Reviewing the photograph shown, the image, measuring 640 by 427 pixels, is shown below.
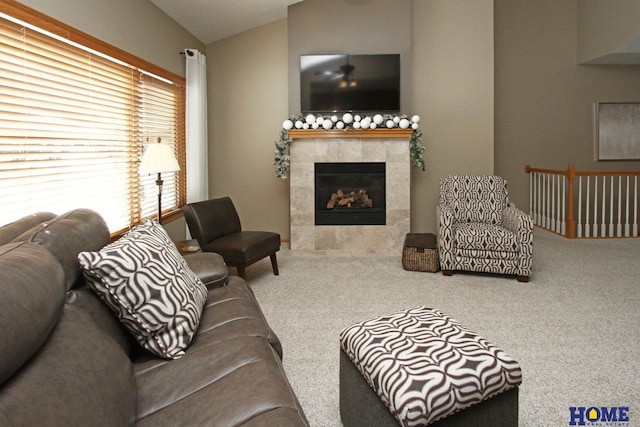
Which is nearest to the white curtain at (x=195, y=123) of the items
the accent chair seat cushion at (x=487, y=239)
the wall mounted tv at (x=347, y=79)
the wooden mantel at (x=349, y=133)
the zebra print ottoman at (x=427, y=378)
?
the wooden mantel at (x=349, y=133)

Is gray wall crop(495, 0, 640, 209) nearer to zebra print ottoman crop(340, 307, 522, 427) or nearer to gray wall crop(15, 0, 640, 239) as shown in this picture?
gray wall crop(15, 0, 640, 239)

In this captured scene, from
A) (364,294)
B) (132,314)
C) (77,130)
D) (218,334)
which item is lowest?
(364,294)

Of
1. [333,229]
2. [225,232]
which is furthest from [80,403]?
[333,229]

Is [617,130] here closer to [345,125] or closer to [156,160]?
[345,125]

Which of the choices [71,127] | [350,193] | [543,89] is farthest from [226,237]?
[543,89]

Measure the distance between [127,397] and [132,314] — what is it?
17.8 inches

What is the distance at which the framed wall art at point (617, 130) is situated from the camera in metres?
7.32

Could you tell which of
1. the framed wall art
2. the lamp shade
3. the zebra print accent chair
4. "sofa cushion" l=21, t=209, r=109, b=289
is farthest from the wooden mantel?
"sofa cushion" l=21, t=209, r=109, b=289

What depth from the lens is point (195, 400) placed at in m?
1.43

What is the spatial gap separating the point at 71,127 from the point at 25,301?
2.59m

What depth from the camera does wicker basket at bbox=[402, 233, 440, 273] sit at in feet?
15.6

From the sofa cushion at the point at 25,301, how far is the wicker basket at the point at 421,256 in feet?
12.7

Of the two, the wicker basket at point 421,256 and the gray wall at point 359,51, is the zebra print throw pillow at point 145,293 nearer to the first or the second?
the wicker basket at point 421,256

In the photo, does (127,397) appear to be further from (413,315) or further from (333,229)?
(333,229)
